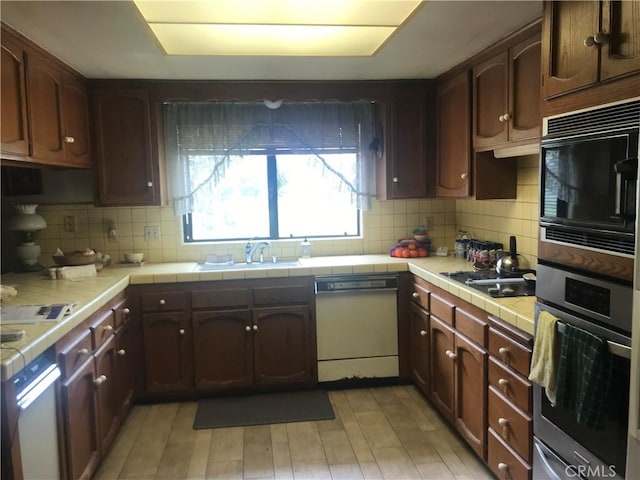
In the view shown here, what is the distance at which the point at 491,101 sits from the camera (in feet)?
9.48

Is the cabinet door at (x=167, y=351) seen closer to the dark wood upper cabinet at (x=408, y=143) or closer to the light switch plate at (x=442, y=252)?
the dark wood upper cabinet at (x=408, y=143)

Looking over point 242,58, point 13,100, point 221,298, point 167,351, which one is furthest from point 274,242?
point 13,100

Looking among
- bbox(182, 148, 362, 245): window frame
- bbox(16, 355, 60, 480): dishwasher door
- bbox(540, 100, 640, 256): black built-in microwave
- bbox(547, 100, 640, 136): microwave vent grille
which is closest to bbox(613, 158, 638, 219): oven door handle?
bbox(540, 100, 640, 256): black built-in microwave

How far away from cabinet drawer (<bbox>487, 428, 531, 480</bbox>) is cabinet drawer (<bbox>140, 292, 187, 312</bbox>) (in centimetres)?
201

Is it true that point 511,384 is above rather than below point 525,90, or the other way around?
below

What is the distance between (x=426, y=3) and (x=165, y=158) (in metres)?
2.21

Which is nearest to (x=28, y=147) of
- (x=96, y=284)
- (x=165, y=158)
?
(x=96, y=284)

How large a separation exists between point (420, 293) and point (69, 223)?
8.35 feet

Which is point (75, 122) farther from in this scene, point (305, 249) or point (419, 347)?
point (419, 347)

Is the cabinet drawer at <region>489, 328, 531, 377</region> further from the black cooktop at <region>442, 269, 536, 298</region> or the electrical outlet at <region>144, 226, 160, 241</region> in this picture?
the electrical outlet at <region>144, 226, 160, 241</region>

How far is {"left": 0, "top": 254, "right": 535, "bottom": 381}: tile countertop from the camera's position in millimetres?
1899

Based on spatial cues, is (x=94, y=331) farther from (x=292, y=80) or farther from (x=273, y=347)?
(x=292, y=80)

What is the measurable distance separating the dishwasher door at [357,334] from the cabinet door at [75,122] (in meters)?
1.78

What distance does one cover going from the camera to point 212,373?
3.41m
